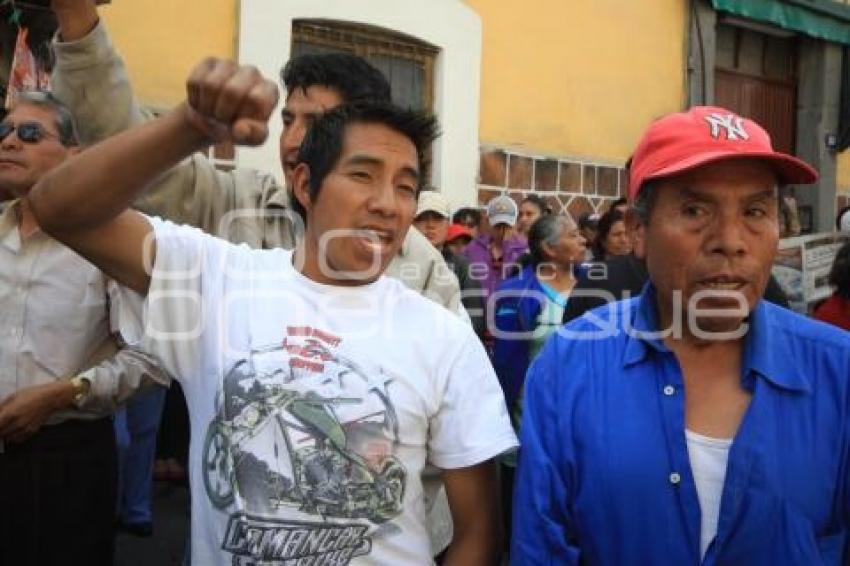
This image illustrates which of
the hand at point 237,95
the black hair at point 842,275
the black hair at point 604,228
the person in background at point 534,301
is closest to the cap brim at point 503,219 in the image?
the black hair at point 604,228

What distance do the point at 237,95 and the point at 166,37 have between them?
15.6 feet

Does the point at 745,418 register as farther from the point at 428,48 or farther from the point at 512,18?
the point at 512,18

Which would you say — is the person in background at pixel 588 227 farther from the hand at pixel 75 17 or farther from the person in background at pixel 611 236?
the hand at pixel 75 17

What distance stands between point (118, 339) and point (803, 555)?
2.18m

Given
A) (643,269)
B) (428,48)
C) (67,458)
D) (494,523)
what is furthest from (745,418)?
(428,48)

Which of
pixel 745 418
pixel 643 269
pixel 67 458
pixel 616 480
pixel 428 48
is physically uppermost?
pixel 428 48

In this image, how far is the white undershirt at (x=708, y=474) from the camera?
66.2 inches

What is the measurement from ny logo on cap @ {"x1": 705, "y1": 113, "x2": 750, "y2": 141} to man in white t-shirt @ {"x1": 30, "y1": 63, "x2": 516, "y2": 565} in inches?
25.6

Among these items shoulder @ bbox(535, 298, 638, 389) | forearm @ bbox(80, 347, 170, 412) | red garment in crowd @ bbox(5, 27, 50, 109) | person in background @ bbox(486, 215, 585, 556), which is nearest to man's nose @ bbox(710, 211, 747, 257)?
shoulder @ bbox(535, 298, 638, 389)

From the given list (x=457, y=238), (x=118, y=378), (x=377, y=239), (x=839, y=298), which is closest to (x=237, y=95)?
(x=377, y=239)

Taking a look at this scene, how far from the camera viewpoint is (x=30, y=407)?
2.62m

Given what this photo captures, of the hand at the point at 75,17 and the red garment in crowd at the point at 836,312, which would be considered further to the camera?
the red garment in crowd at the point at 836,312

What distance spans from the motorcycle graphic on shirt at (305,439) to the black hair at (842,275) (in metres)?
3.11

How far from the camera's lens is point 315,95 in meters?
2.41
